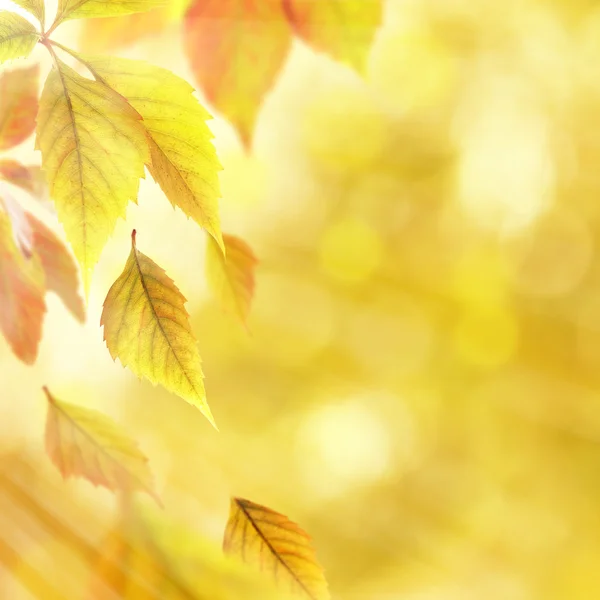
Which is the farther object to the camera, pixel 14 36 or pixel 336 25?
pixel 336 25

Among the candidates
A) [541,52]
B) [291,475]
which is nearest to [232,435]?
[291,475]

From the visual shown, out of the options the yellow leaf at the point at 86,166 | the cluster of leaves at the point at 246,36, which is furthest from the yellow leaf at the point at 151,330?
the cluster of leaves at the point at 246,36

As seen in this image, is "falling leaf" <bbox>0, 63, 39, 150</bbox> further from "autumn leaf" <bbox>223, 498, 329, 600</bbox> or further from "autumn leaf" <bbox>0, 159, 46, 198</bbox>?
"autumn leaf" <bbox>223, 498, 329, 600</bbox>

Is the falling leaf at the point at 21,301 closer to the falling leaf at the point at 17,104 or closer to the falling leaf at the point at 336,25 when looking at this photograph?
the falling leaf at the point at 17,104

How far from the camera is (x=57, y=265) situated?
23 cm

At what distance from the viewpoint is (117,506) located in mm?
270

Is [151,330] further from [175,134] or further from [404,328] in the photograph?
[404,328]

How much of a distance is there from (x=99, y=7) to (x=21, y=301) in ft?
0.35

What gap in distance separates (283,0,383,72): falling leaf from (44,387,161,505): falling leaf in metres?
0.18

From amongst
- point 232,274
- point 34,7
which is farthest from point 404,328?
point 34,7

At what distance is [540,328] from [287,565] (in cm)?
19

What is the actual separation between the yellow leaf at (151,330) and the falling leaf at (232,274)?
70 millimetres

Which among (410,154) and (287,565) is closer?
(287,565)

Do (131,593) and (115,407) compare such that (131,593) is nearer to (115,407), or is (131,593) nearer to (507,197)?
(115,407)
